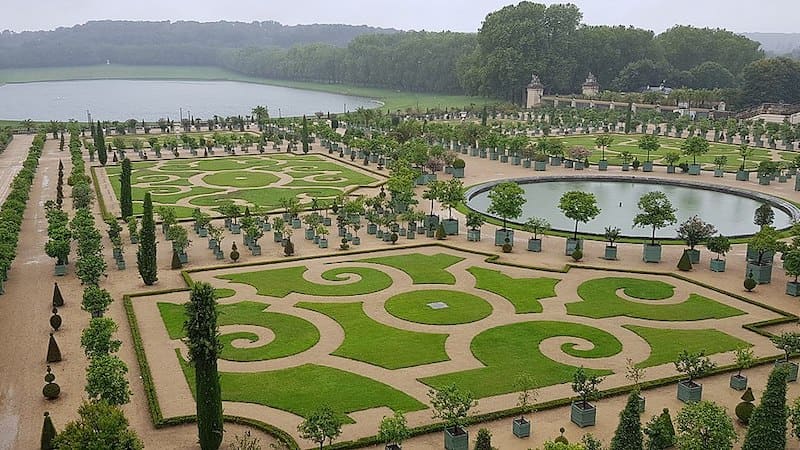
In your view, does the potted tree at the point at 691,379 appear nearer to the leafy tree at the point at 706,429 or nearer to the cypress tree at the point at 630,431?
the leafy tree at the point at 706,429

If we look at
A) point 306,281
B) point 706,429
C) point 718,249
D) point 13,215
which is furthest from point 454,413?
point 13,215

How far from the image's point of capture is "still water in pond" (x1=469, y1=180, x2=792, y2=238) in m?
47.2

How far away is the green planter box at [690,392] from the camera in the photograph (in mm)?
24109

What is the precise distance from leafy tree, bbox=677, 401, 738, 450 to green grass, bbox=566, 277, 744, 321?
12.3 m

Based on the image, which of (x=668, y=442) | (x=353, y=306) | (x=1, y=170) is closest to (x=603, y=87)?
(x=1, y=170)

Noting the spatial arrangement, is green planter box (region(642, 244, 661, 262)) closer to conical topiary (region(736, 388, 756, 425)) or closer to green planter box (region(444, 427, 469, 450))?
conical topiary (region(736, 388, 756, 425))

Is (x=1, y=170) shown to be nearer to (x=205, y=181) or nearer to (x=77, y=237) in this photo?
(x=205, y=181)

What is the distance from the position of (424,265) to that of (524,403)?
57.1 feet

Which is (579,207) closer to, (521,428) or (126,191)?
(521,428)

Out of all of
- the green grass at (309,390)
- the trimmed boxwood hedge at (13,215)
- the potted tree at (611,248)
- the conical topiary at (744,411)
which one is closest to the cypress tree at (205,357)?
the green grass at (309,390)

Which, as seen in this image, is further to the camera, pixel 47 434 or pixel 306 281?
pixel 306 281

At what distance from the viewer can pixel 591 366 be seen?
26.7 meters

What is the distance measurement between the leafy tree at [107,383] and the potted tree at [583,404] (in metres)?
13.7

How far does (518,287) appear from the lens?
116 feet
